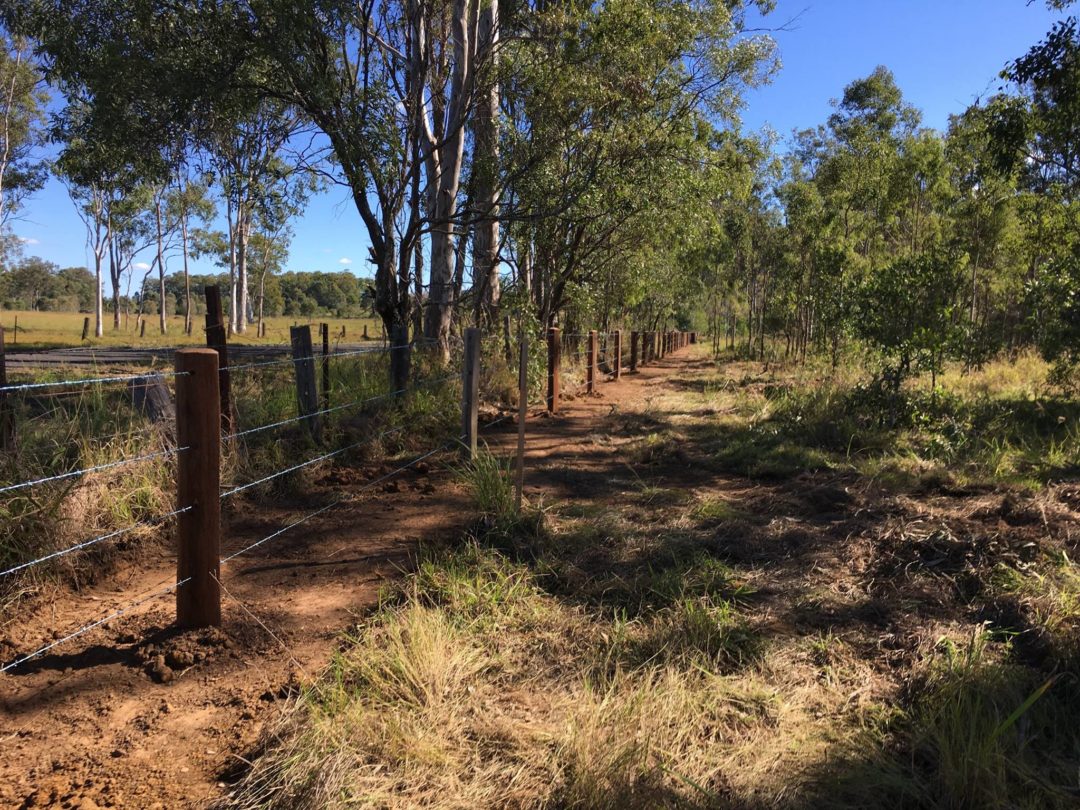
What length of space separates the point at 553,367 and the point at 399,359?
3.39m

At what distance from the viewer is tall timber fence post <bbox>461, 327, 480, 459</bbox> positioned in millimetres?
6441

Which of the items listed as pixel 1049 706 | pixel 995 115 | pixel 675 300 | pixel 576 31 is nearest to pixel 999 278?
pixel 675 300

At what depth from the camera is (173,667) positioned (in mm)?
2949

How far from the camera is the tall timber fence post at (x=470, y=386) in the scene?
644 centimetres

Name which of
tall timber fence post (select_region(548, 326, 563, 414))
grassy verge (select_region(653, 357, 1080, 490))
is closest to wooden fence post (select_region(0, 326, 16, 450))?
grassy verge (select_region(653, 357, 1080, 490))

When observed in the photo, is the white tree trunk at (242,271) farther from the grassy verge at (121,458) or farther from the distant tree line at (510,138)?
the grassy verge at (121,458)

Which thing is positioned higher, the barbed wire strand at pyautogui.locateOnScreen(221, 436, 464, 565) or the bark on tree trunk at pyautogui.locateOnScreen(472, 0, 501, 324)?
the bark on tree trunk at pyautogui.locateOnScreen(472, 0, 501, 324)

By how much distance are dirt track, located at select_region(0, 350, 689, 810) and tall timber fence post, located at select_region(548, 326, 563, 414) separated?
5.88 metres

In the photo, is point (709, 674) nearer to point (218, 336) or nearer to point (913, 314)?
point (218, 336)

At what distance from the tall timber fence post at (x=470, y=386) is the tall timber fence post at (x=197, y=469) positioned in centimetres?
345

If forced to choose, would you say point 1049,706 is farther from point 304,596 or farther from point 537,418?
point 537,418

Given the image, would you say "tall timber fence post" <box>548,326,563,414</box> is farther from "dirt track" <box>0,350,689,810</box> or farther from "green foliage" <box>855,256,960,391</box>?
"dirt track" <box>0,350,689,810</box>

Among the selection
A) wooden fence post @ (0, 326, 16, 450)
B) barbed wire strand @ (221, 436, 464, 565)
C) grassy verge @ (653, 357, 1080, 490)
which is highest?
wooden fence post @ (0, 326, 16, 450)

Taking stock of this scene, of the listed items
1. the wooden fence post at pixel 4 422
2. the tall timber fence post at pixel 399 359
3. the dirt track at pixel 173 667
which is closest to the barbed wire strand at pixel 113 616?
the dirt track at pixel 173 667
